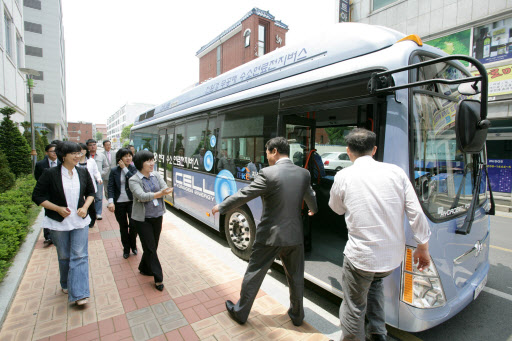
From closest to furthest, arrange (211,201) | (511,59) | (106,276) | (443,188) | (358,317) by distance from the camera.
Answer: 1. (358,317)
2. (443,188)
3. (106,276)
4. (211,201)
5. (511,59)

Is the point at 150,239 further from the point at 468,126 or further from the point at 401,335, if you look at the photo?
the point at 468,126

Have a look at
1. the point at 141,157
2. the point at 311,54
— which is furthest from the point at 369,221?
the point at 141,157

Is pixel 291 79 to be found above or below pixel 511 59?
below

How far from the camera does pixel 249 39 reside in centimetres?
3042

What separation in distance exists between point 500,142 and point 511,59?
10.5 ft

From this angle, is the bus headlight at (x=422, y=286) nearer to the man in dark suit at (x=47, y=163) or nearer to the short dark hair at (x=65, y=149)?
the short dark hair at (x=65, y=149)

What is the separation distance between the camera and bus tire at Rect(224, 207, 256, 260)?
445 cm

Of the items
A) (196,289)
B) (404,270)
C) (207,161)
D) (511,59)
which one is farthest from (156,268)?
(511,59)

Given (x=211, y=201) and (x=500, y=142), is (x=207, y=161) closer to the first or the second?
(x=211, y=201)

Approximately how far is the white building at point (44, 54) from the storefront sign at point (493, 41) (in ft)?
152

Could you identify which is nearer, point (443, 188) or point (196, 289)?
Answer: point (443, 188)

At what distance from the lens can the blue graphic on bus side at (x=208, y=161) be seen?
5.55 meters

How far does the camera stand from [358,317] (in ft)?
7.29

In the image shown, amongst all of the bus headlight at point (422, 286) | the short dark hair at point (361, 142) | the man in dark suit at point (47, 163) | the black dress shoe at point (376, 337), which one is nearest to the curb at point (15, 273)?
the man in dark suit at point (47, 163)
